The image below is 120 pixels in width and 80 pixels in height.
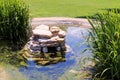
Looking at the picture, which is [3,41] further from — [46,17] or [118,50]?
[118,50]

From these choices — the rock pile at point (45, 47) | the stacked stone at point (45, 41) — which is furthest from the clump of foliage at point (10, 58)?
the stacked stone at point (45, 41)

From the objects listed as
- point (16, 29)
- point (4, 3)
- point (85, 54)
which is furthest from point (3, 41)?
point (85, 54)

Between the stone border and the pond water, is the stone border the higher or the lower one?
the higher one

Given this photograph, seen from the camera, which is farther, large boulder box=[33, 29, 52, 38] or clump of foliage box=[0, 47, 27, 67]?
large boulder box=[33, 29, 52, 38]

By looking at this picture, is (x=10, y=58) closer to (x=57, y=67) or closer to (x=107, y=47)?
(x=57, y=67)

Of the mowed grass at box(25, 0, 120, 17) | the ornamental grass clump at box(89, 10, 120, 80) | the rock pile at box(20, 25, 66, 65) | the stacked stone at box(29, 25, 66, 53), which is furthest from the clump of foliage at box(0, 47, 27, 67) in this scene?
the mowed grass at box(25, 0, 120, 17)

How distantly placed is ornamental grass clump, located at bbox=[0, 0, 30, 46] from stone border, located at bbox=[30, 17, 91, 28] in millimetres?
1362

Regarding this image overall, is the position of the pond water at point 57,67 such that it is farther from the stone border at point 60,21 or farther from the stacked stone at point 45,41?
the stone border at point 60,21

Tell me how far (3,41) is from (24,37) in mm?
517

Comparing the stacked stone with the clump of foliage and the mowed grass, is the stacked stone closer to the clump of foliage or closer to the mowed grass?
the clump of foliage

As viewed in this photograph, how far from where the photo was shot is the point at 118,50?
5340mm

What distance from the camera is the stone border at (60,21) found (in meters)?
9.36

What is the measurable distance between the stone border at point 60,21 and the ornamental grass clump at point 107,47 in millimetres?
3430

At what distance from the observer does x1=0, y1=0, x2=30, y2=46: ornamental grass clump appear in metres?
7.77
